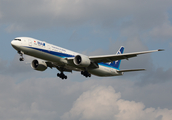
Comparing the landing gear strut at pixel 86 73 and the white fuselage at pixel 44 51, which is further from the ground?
the white fuselage at pixel 44 51

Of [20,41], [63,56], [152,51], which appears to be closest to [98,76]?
[63,56]

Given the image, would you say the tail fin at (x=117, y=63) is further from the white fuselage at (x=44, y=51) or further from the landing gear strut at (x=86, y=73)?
the white fuselage at (x=44, y=51)

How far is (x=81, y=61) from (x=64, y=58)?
269cm

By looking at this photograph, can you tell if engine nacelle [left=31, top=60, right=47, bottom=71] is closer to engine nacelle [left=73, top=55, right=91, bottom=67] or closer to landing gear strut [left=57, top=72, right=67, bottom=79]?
landing gear strut [left=57, top=72, right=67, bottom=79]

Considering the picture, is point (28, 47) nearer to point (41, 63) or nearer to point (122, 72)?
point (41, 63)

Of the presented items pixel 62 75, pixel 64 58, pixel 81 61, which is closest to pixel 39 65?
pixel 62 75

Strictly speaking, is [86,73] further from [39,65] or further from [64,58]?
[39,65]

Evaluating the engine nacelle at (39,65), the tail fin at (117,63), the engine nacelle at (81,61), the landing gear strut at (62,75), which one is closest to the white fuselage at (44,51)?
the engine nacelle at (81,61)

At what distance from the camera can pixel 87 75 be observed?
49.0 m

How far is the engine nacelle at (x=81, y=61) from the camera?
144 feet

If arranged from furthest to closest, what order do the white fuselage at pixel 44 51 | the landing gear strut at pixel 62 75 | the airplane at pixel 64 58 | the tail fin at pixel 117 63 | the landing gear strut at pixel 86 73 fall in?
the tail fin at pixel 117 63 → the landing gear strut at pixel 62 75 → the landing gear strut at pixel 86 73 → the airplane at pixel 64 58 → the white fuselage at pixel 44 51

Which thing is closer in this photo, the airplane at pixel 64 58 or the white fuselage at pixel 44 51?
the white fuselage at pixel 44 51

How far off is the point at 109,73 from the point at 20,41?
58.0 feet

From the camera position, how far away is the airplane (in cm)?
4141
